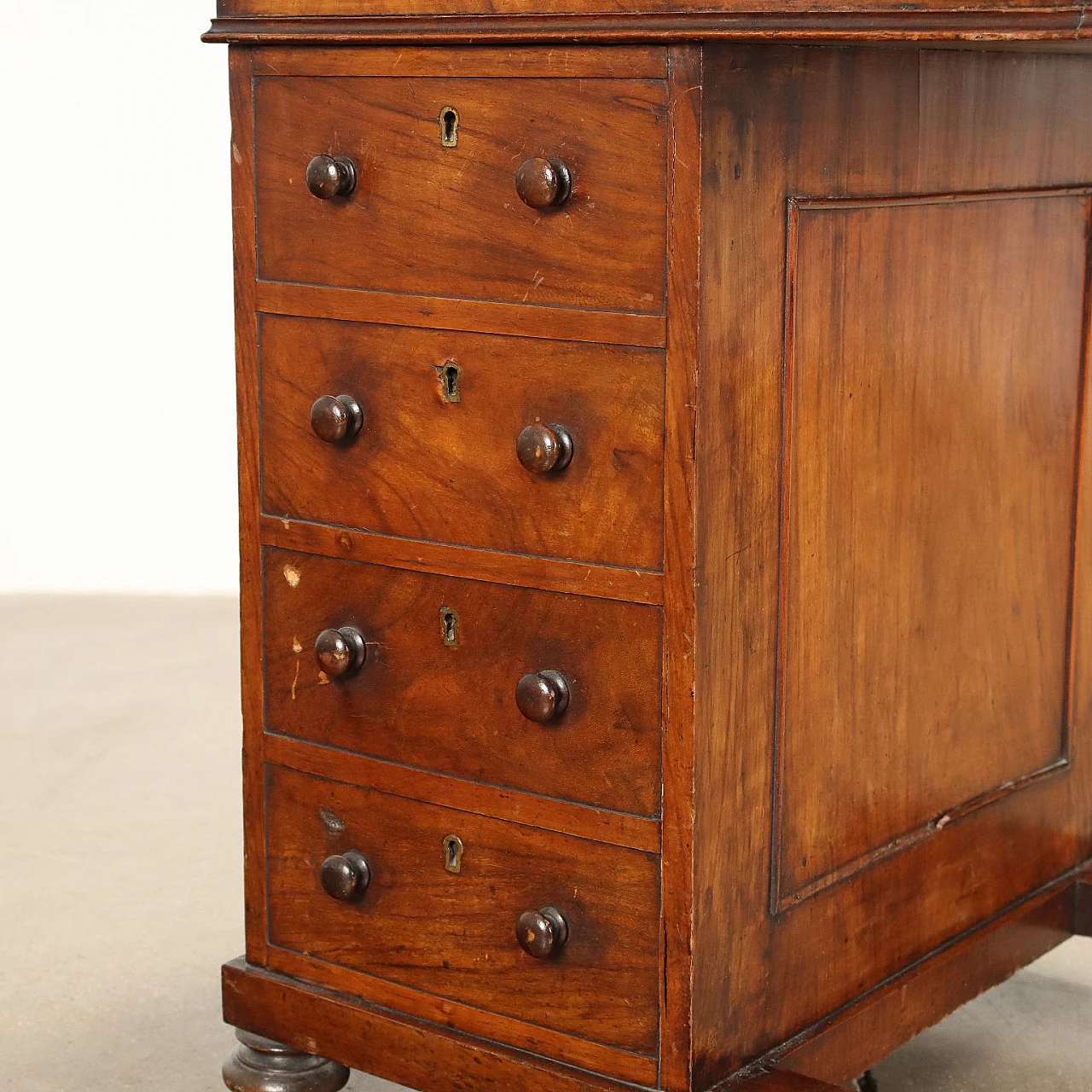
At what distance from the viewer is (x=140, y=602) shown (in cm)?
445

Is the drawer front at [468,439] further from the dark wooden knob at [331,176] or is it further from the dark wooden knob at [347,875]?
the dark wooden knob at [347,875]

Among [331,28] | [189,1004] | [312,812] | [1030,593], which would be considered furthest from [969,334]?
[189,1004]

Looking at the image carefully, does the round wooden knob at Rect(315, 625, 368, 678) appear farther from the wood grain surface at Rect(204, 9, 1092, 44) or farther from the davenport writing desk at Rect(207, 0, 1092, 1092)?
the wood grain surface at Rect(204, 9, 1092, 44)

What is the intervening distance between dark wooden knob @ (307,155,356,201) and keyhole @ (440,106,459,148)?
4.5 inches

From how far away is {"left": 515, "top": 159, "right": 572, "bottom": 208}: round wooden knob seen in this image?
5.40 ft

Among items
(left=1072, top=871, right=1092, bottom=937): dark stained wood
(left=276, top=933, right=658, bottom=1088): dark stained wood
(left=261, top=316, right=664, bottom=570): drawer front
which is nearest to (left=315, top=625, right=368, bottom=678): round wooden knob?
(left=261, top=316, right=664, bottom=570): drawer front

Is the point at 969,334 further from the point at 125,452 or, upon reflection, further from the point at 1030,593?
the point at 125,452

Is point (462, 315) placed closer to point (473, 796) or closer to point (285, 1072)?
point (473, 796)

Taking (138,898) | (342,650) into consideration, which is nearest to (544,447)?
(342,650)

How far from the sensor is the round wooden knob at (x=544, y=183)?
5.40 ft

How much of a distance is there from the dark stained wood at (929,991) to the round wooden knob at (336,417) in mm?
725

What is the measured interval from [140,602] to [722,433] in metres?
3.02

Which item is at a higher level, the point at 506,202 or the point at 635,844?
the point at 506,202

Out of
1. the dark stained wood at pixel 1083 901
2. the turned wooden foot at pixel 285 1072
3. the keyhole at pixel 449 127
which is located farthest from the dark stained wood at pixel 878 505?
the turned wooden foot at pixel 285 1072
